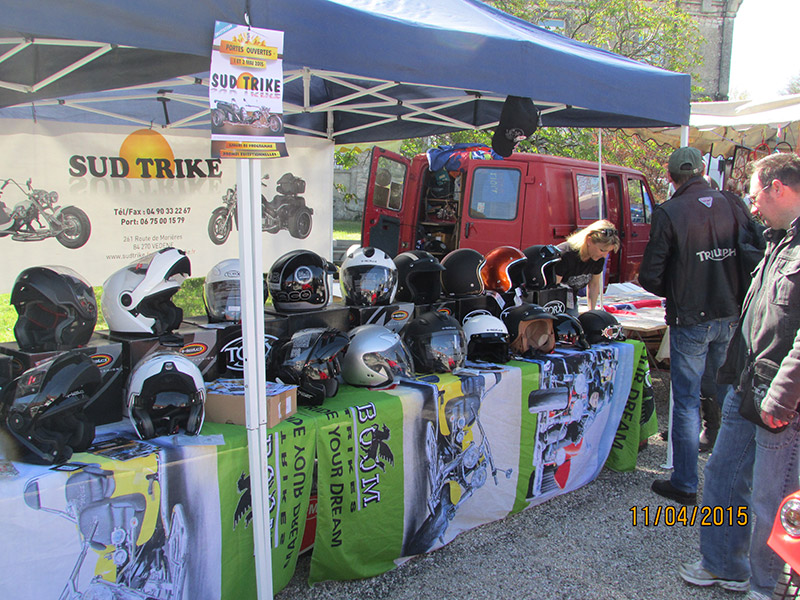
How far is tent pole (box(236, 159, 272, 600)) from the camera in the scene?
2.25 metres

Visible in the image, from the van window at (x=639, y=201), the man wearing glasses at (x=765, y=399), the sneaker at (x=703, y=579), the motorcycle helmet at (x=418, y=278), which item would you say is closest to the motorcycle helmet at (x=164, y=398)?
the motorcycle helmet at (x=418, y=278)

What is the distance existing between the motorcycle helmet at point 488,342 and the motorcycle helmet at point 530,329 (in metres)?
0.19

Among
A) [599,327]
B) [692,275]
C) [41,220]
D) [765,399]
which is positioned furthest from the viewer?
[41,220]

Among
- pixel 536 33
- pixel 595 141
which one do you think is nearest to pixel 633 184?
pixel 595 141

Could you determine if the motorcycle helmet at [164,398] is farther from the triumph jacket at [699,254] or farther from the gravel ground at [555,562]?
the triumph jacket at [699,254]

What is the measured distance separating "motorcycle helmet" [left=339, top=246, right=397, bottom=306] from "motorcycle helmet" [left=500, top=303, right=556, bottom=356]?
0.84 m

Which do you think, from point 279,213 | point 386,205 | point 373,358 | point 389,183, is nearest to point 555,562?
point 373,358

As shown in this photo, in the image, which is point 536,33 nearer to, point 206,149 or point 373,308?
point 373,308

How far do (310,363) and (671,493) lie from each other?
8.13 feet

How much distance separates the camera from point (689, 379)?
3555 mm

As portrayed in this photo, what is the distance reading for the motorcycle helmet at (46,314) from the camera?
2416 millimetres

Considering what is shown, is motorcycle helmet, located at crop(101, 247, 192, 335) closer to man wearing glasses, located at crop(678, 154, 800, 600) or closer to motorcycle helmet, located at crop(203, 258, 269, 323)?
motorcycle helmet, located at crop(203, 258, 269, 323)

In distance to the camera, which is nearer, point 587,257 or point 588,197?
point 587,257

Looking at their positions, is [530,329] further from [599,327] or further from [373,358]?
[373,358]
